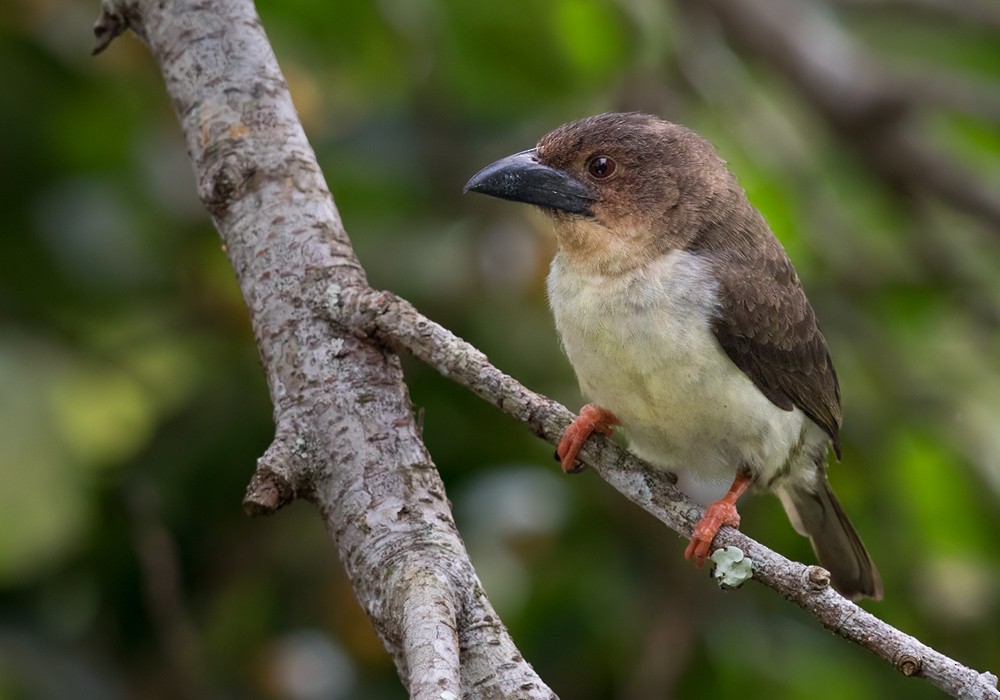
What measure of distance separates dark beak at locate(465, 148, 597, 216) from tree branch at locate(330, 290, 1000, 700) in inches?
29.0

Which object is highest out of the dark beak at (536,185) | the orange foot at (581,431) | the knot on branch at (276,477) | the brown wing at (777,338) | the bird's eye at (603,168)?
the bird's eye at (603,168)

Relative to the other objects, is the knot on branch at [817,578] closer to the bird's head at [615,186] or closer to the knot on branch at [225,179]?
the bird's head at [615,186]

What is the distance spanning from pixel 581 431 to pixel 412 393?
1001 millimetres

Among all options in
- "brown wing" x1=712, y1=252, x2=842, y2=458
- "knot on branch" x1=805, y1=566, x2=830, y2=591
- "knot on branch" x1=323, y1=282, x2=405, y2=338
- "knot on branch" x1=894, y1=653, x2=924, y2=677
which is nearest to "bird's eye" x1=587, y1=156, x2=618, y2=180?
"brown wing" x1=712, y1=252, x2=842, y2=458

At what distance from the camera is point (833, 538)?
→ 352 centimetres

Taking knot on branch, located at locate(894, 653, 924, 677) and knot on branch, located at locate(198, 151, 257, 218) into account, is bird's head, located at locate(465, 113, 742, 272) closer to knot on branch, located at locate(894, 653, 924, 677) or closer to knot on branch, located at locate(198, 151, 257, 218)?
knot on branch, located at locate(198, 151, 257, 218)

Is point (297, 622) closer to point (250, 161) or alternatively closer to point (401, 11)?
point (250, 161)

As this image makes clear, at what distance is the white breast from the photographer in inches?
112

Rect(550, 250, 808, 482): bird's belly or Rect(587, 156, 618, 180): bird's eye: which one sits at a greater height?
Rect(587, 156, 618, 180): bird's eye

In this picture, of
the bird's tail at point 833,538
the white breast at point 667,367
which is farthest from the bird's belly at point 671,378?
the bird's tail at point 833,538

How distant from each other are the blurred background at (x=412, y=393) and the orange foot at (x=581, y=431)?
593 mm

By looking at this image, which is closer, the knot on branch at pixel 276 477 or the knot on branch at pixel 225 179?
the knot on branch at pixel 276 477

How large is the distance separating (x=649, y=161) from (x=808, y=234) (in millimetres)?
1427

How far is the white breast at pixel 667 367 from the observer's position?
285 cm
